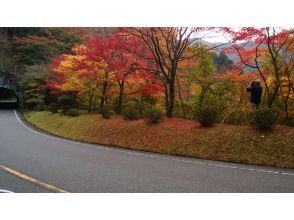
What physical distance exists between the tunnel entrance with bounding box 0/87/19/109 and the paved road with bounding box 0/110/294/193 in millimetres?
25024

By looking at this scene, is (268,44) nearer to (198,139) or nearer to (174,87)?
(198,139)

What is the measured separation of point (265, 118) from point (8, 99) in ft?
110

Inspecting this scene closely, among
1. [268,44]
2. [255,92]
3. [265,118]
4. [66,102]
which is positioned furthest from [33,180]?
[66,102]

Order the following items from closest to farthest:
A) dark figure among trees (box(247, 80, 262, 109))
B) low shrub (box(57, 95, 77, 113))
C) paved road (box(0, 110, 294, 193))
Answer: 1. paved road (box(0, 110, 294, 193))
2. dark figure among trees (box(247, 80, 262, 109))
3. low shrub (box(57, 95, 77, 113))

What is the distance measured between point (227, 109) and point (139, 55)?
6249 millimetres

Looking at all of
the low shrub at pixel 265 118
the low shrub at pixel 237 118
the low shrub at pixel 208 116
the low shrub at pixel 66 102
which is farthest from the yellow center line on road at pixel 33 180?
the low shrub at pixel 66 102

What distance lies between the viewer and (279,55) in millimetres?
15430

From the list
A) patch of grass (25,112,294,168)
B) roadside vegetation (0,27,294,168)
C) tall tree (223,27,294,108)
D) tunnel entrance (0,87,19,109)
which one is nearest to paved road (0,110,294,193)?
patch of grass (25,112,294,168)

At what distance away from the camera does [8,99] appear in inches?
1470

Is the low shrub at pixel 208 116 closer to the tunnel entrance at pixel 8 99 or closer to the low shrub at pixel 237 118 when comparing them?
the low shrub at pixel 237 118

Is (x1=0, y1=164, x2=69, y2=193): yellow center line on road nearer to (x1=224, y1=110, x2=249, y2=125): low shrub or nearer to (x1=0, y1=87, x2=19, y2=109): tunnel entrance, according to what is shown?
(x1=224, y1=110, x2=249, y2=125): low shrub

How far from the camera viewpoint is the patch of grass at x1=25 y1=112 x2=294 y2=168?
9938 mm

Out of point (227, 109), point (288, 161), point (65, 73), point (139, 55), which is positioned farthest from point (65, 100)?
point (288, 161)

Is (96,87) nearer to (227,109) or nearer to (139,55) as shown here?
(139,55)
